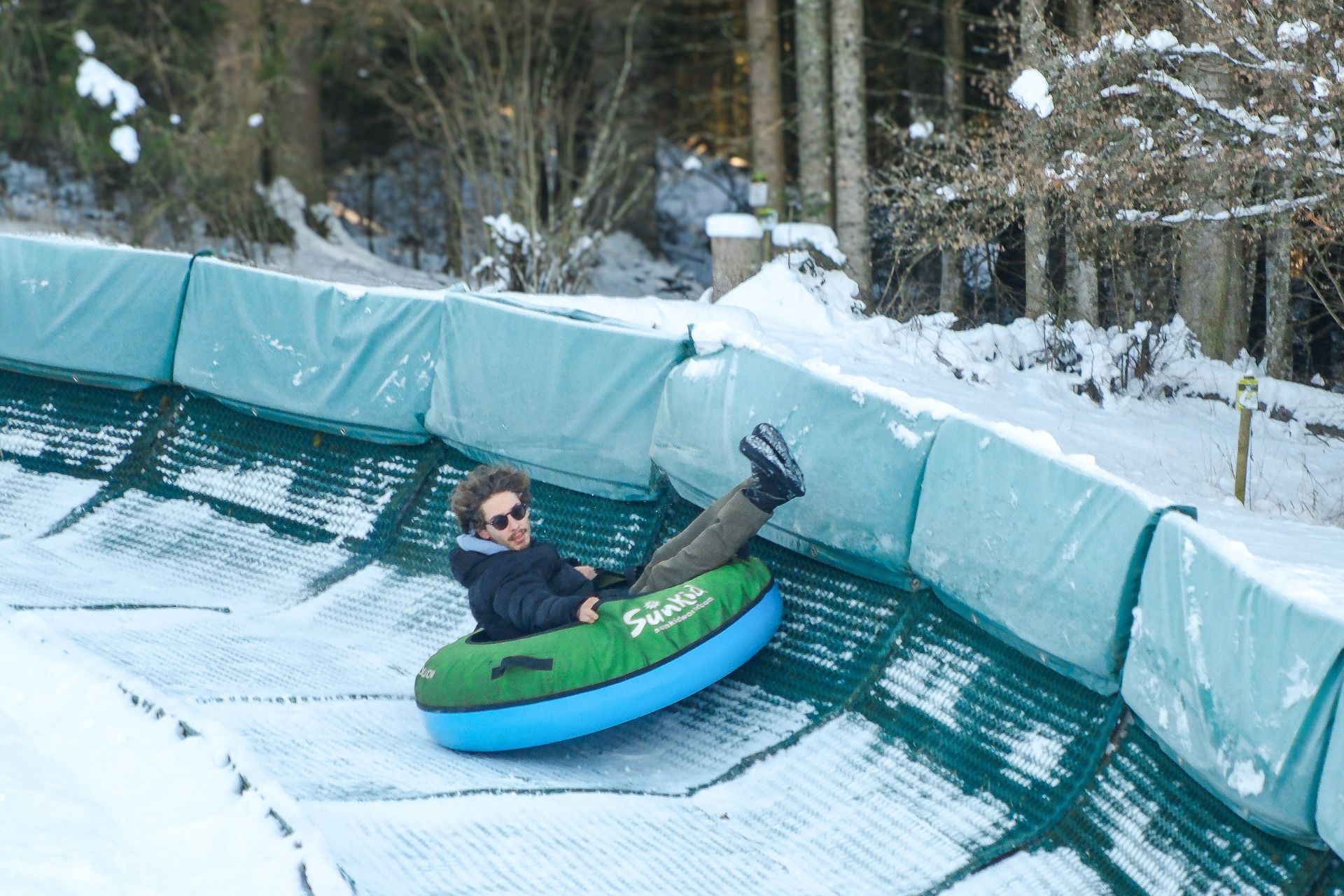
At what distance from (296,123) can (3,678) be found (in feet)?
50.5

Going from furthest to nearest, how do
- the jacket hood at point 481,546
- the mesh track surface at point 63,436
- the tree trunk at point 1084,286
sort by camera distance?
the tree trunk at point 1084,286 → the mesh track surface at point 63,436 → the jacket hood at point 481,546

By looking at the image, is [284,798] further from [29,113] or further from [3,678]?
[29,113]

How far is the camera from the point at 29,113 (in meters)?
17.5

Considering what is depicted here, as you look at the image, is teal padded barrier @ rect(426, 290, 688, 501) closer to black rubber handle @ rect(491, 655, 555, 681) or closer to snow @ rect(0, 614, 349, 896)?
black rubber handle @ rect(491, 655, 555, 681)

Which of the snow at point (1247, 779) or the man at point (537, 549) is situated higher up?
the man at point (537, 549)

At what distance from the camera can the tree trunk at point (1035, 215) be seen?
879 centimetres

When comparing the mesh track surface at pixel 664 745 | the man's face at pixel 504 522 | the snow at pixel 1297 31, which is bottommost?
the mesh track surface at pixel 664 745

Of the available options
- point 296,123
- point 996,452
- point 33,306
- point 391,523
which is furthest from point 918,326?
point 296,123

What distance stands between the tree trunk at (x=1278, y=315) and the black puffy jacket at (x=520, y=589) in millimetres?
6911

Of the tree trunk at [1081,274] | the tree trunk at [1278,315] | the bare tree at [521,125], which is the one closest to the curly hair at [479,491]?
the tree trunk at [1081,274]

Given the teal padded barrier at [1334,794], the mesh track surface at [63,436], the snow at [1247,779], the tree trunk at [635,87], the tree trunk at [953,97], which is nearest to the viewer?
the teal padded barrier at [1334,794]

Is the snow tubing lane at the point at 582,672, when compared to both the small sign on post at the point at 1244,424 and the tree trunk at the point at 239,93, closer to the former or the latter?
the small sign on post at the point at 1244,424

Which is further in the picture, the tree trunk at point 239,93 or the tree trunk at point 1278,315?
the tree trunk at point 239,93

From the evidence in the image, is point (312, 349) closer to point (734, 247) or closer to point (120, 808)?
point (734, 247)
